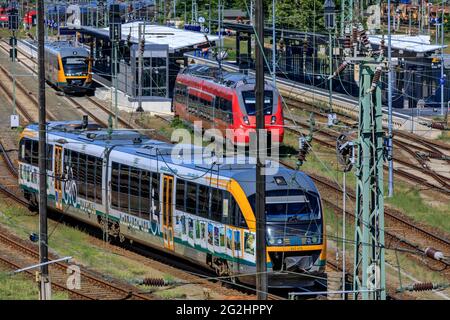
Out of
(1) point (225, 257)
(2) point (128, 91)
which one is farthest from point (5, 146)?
(1) point (225, 257)

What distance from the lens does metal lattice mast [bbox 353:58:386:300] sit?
814 inches

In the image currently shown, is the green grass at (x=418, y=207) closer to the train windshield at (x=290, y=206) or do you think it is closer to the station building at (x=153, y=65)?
the train windshield at (x=290, y=206)

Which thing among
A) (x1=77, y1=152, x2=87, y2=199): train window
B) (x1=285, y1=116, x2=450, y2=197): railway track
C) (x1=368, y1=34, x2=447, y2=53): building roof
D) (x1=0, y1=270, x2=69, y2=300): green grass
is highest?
(x1=368, y1=34, x2=447, y2=53): building roof

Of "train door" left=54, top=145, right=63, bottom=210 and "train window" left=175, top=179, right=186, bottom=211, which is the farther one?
"train door" left=54, top=145, right=63, bottom=210

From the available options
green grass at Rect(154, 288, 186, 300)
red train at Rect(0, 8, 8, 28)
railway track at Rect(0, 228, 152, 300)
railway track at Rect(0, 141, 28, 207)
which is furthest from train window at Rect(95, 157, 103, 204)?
red train at Rect(0, 8, 8, 28)

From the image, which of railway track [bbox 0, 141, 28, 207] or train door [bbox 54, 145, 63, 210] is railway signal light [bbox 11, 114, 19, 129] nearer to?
railway track [bbox 0, 141, 28, 207]

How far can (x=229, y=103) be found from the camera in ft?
143

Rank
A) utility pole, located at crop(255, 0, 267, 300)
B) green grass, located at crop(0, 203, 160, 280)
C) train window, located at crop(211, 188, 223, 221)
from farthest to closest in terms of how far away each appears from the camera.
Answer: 1. green grass, located at crop(0, 203, 160, 280)
2. train window, located at crop(211, 188, 223, 221)
3. utility pole, located at crop(255, 0, 267, 300)

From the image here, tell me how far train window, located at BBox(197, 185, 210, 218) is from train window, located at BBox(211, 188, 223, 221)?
0.25 meters

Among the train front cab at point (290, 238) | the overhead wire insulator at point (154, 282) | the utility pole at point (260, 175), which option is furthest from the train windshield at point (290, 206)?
the overhead wire insulator at point (154, 282)

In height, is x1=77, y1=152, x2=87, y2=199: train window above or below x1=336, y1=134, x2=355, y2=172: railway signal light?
below

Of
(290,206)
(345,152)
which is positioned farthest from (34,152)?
(345,152)

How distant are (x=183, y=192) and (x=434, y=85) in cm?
3465

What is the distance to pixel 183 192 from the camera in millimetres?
27656
